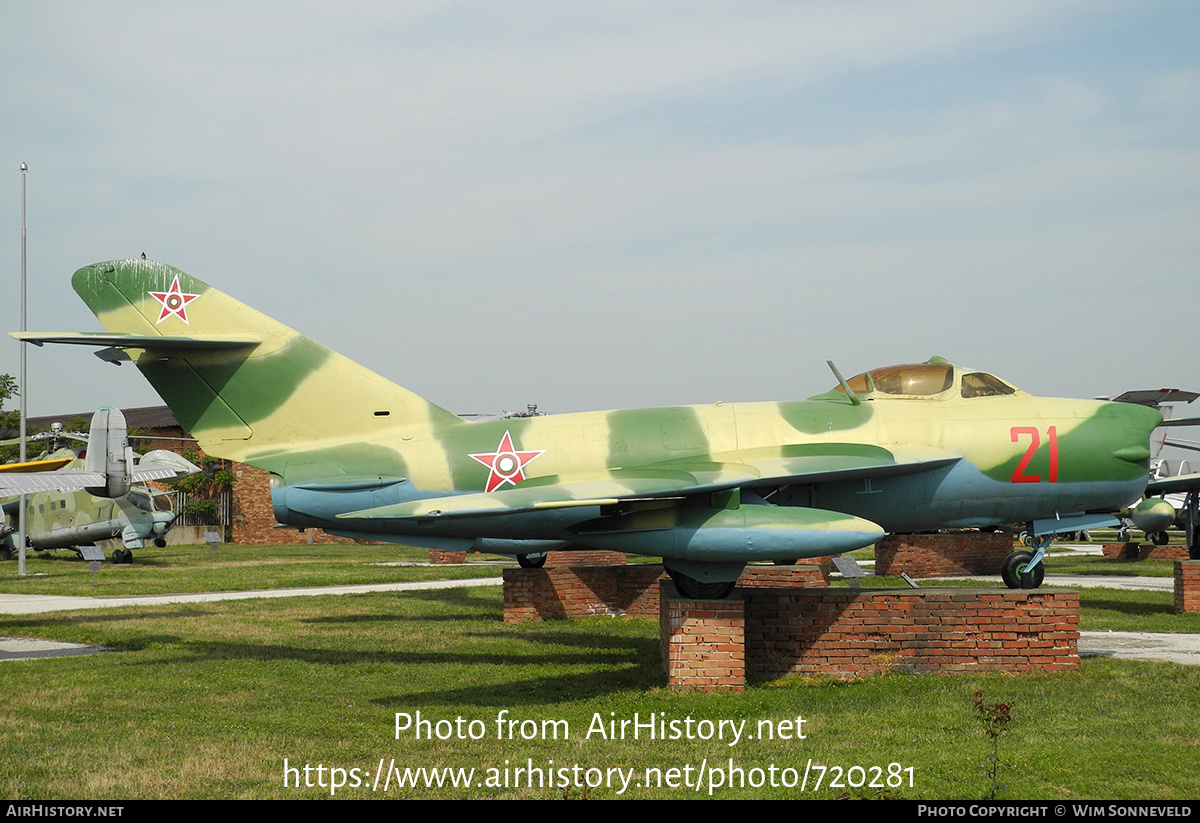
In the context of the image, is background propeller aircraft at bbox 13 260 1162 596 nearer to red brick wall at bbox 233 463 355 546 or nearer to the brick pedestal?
the brick pedestal

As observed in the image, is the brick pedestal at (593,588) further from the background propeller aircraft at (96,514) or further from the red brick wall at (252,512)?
the red brick wall at (252,512)

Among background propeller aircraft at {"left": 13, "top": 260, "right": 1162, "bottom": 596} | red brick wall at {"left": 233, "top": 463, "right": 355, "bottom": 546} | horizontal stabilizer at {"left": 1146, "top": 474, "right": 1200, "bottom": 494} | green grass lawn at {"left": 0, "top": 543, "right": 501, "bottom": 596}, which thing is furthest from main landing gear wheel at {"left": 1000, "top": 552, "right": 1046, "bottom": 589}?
red brick wall at {"left": 233, "top": 463, "right": 355, "bottom": 546}

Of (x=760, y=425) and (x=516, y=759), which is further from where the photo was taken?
(x=760, y=425)

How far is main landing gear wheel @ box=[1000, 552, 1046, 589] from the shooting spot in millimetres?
14156

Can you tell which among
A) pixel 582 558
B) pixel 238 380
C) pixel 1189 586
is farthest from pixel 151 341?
pixel 1189 586

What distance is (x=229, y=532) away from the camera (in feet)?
179

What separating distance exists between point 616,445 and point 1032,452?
495 cm

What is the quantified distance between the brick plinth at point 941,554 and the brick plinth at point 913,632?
1629cm

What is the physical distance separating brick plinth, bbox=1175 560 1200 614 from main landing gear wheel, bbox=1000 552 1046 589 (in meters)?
4.19

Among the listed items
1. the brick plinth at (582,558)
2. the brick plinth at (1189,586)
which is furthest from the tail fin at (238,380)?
the brick plinth at (1189,586)

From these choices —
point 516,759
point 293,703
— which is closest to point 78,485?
point 293,703

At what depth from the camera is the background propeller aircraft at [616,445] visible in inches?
449
